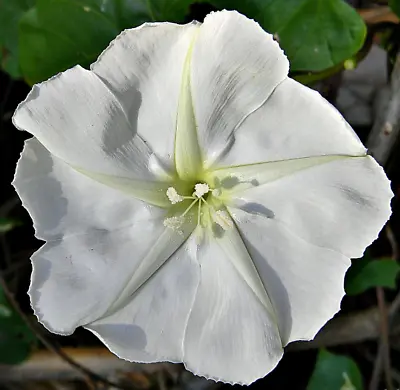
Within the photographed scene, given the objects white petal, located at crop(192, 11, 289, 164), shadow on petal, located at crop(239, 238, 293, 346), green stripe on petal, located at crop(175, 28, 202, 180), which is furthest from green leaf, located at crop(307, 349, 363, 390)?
white petal, located at crop(192, 11, 289, 164)

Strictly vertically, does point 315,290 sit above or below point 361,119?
above

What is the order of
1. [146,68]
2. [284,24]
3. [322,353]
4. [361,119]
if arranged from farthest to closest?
[361,119]
[322,353]
[284,24]
[146,68]

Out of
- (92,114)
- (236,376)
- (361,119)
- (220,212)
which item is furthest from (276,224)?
(361,119)

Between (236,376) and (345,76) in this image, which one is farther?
(345,76)

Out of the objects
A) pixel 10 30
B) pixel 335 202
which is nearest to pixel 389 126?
pixel 335 202

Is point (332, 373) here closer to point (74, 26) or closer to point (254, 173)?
point (254, 173)

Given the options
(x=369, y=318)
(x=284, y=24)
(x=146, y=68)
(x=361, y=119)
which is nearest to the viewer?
(x=146, y=68)

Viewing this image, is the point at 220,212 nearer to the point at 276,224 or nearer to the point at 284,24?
the point at 276,224

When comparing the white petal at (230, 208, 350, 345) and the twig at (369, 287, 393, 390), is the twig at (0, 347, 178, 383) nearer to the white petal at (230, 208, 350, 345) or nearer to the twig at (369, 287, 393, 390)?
the twig at (369, 287, 393, 390)
